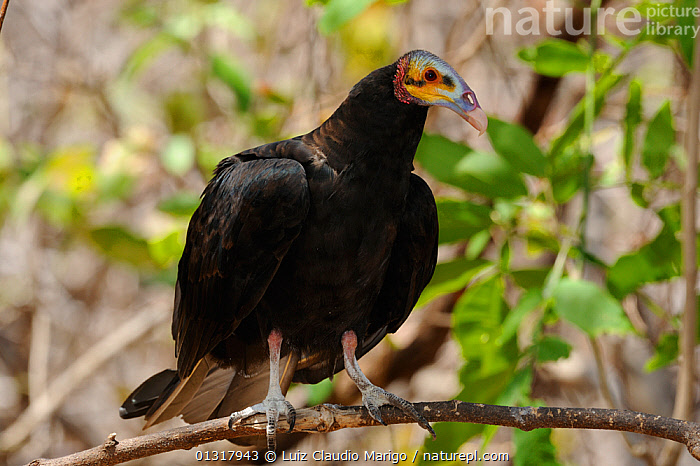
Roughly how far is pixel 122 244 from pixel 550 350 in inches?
94.4

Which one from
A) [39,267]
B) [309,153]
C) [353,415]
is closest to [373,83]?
[309,153]

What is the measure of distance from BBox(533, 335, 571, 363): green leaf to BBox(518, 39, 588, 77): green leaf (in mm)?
1088

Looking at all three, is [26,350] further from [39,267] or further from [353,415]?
[353,415]

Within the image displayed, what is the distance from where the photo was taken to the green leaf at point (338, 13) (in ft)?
7.41

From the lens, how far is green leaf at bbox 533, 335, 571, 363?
2.29m

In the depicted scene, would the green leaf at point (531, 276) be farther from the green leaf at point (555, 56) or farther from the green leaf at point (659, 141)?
the green leaf at point (555, 56)

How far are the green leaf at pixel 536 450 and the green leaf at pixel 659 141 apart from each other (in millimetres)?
1104

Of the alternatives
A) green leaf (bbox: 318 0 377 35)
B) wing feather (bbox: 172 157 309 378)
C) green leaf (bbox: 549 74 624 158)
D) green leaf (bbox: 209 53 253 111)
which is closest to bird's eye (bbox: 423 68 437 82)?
green leaf (bbox: 318 0 377 35)

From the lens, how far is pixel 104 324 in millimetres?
6289

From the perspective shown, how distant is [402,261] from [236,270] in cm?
58

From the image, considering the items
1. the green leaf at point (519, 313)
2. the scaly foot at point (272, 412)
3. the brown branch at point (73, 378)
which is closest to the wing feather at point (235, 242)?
the scaly foot at point (272, 412)

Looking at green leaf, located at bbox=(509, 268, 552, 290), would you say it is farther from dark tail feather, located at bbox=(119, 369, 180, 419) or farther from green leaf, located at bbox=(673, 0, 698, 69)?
dark tail feather, located at bbox=(119, 369, 180, 419)

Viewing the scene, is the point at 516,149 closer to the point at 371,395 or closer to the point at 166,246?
the point at 371,395

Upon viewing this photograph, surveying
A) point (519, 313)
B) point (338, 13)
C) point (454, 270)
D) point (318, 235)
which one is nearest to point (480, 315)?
point (454, 270)
